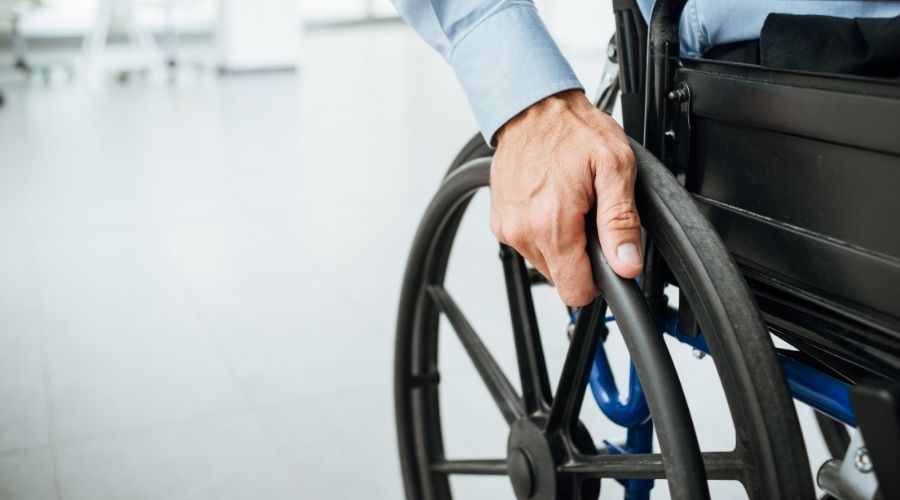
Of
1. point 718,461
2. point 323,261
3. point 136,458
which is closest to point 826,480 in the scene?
point 718,461

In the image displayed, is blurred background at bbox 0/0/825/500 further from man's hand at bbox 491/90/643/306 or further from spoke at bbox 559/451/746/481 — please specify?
man's hand at bbox 491/90/643/306

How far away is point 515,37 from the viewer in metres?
0.82

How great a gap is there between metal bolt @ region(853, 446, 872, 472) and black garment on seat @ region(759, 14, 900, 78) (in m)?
0.27

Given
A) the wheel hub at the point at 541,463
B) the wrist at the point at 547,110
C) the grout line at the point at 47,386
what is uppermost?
the wrist at the point at 547,110

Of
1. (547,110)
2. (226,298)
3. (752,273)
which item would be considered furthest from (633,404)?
(226,298)

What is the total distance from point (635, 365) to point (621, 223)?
0.11 m

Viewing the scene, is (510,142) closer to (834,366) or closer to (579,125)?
(579,125)

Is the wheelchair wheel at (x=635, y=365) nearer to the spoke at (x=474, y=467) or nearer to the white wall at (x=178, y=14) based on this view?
the spoke at (x=474, y=467)

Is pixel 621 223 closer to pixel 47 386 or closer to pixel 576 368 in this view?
pixel 576 368

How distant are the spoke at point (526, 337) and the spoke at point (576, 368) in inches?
2.3

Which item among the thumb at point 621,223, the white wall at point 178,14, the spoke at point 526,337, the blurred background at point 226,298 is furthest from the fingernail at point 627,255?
the white wall at point 178,14

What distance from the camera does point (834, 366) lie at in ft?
2.53

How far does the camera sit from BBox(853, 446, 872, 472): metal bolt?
0.62m

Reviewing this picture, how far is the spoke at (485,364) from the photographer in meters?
1.04
